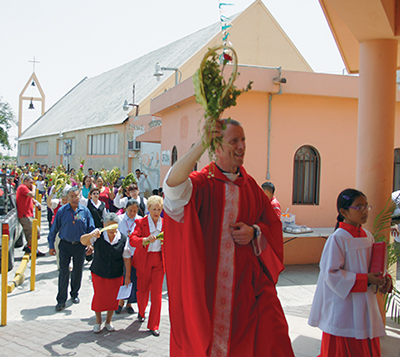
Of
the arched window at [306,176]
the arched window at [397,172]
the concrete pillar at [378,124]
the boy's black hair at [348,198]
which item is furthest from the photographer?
the arched window at [397,172]

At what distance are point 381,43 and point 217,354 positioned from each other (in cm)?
412

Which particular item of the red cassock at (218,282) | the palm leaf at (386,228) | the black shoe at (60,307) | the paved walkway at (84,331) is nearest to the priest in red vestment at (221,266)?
the red cassock at (218,282)

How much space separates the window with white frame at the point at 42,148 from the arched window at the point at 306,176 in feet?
130

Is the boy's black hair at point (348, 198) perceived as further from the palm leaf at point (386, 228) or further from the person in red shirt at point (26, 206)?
the person in red shirt at point (26, 206)

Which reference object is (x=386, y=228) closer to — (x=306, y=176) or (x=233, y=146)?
(x=233, y=146)

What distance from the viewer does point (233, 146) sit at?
2.94m

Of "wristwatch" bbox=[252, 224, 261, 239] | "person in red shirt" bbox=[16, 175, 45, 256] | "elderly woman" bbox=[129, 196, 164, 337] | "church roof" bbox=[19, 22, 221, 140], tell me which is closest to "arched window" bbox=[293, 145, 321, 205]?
"elderly woman" bbox=[129, 196, 164, 337]

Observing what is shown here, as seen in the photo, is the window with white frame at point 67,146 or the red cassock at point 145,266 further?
the window with white frame at point 67,146

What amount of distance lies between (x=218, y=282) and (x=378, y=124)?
3.11 m

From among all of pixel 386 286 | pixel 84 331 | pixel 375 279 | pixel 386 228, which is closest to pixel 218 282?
pixel 375 279

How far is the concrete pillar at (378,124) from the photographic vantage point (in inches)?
188

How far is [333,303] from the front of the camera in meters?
3.59

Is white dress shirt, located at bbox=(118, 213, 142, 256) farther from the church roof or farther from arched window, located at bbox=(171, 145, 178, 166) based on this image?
the church roof

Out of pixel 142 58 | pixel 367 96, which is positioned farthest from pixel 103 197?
pixel 142 58
